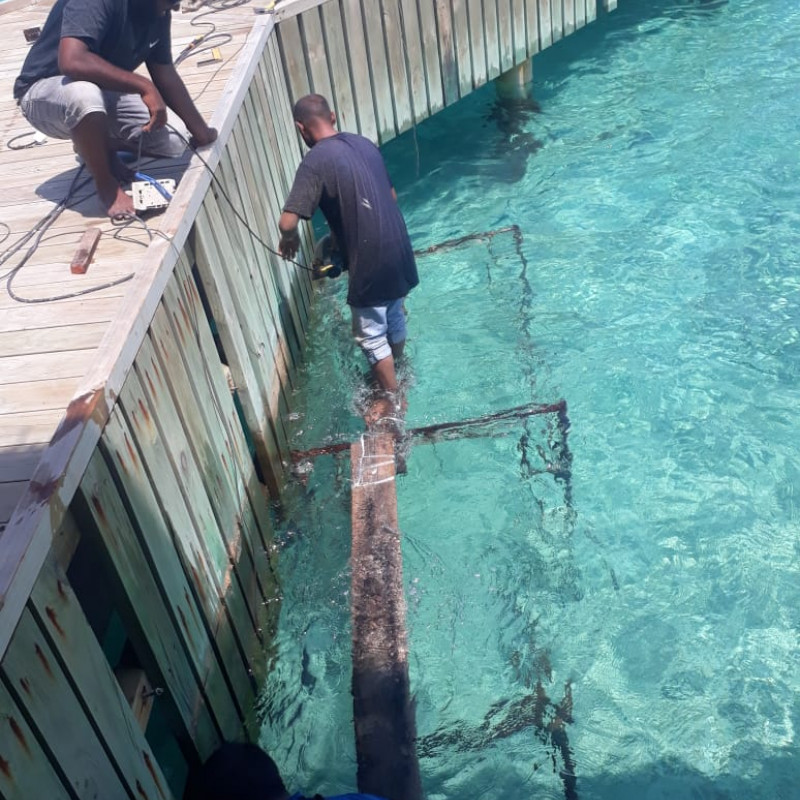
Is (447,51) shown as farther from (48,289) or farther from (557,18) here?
(48,289)

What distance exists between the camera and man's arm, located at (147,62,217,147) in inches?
185

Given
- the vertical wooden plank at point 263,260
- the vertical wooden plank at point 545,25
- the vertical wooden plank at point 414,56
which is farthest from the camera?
the vertical wooden plank at point 545,25

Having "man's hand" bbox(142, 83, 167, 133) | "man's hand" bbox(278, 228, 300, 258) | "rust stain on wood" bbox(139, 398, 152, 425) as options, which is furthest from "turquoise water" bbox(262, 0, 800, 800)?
"man's hand" bbox(142, 83, 167, 133)

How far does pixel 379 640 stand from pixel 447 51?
6572mm

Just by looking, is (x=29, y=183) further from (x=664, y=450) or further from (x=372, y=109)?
(x=664, y=450)

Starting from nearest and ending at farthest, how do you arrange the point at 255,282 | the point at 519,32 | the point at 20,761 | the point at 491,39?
the point at 20,761 < the point at 255,282 < the point at 491,39 < the point at 519,32

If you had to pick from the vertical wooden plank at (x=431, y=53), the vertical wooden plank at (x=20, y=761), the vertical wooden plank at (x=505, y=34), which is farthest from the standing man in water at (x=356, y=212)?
the vertical wooden plank at (x=505, y=34)

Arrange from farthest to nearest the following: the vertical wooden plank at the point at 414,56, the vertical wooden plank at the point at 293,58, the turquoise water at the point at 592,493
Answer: the vertical wooden plank at the point at 414,56
the vertical wooden plank at the point at 293,58
the turquoise water at the point at 592,493

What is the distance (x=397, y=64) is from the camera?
26.5 ft

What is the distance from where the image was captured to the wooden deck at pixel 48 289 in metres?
3.04

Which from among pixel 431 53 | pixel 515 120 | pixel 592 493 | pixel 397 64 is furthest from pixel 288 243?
pixel 515 120

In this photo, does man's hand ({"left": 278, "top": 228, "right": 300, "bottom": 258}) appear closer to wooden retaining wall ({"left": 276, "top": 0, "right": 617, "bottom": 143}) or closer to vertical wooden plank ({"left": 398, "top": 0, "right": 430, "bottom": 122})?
wooden retaining wall ({"left": 276, "top": 0, "right": 617, "bottom": 143})

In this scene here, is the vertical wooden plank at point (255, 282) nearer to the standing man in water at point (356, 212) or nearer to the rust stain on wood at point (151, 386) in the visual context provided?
the standing man in water at point (356, 212)

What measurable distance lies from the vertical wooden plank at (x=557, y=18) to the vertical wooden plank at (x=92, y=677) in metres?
9.26
